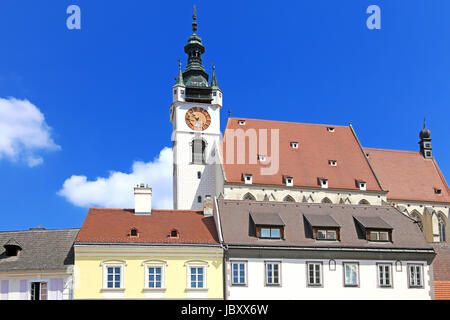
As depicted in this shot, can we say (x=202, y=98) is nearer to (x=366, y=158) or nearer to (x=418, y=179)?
(x=366, y=158)

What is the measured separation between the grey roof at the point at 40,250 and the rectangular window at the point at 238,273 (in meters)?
9.02

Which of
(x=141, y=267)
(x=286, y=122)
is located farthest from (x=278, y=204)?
(x=286, y=122)

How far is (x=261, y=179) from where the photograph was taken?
55688mm

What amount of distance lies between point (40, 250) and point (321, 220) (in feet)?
55.5

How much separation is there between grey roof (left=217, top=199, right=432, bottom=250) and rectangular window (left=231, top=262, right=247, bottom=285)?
1.19 meters

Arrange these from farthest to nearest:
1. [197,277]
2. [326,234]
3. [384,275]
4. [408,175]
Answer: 1. [408,175]
2. [326,234]
3. [384,275]
4. [197,277]

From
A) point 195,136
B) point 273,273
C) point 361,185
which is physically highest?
point 195,136

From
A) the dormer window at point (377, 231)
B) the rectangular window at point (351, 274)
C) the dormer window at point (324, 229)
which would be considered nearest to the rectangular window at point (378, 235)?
the dormer window at point (377, 231)

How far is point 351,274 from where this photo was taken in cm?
3247

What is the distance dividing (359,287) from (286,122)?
3268 centimetres

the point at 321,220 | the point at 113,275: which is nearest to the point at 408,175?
the point at 321,220

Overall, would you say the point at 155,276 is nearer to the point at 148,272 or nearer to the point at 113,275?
the point at 148,272

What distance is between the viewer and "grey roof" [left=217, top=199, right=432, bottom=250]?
3250 centimetres

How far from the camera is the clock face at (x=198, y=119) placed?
61438mm
